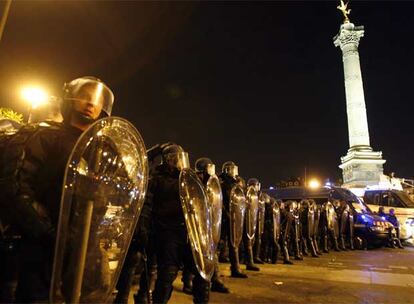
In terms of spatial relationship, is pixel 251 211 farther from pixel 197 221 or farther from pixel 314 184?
pixel 314 184

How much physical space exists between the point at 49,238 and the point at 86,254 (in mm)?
247

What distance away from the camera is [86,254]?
6.49 ft

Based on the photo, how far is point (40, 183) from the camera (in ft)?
6.58

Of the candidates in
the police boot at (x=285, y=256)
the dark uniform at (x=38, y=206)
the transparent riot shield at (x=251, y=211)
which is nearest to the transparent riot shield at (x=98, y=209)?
the dark uniform at (x=38, y=206)

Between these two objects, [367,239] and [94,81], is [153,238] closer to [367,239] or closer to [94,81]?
[94,81]

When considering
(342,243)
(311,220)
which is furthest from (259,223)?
(342,243)

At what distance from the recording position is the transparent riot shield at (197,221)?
10.9 feet

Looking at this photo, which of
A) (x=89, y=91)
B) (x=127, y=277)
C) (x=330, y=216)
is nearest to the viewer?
(x=89, y=91)

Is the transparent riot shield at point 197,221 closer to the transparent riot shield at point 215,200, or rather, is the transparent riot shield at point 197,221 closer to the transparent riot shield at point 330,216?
the transparent riot shield at point 215,200

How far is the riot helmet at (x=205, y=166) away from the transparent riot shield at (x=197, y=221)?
143 centimetres

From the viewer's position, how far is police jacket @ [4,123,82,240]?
1871 millimetres

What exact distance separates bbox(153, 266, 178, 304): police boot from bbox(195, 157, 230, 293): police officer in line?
157 cm

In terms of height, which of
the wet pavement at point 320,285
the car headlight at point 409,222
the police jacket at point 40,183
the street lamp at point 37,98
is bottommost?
the wet pavement at point 320,285

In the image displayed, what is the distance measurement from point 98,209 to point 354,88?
125 feet
